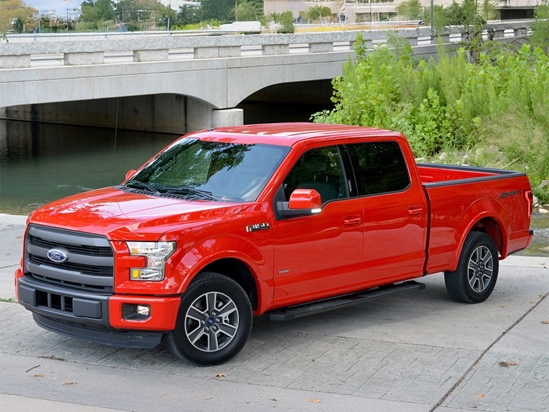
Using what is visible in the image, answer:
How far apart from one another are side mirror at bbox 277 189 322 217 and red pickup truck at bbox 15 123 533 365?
0.03 ft

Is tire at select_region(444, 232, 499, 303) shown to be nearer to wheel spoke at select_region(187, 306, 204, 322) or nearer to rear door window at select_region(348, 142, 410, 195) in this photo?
rear door window at select_region(348, 142, 410, 195)

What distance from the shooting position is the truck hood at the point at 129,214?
263 inches

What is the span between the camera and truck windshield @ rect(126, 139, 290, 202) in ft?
24.6

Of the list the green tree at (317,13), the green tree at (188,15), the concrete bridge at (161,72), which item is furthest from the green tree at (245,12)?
the concrete bridge at (161,72)

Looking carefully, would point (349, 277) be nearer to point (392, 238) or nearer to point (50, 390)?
point (392, 238)

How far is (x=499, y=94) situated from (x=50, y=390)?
15.2 metres

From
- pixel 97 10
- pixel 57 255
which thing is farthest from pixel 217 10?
pixel 57 255

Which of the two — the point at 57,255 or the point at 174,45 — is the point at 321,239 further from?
the point at 174,45

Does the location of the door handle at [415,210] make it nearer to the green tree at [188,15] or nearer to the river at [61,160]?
the river at [61,160]

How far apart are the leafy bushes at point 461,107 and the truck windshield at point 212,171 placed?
10.9 metres

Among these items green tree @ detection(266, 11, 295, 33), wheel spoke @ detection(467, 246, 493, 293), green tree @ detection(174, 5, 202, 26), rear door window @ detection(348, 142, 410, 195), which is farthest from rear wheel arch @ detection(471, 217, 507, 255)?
green tree @ detection(266, 11, 295, 33)

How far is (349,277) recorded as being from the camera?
7.90m

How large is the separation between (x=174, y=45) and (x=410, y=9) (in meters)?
23.4

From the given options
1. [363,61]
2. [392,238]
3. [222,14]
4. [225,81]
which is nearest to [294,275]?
[392,238]
